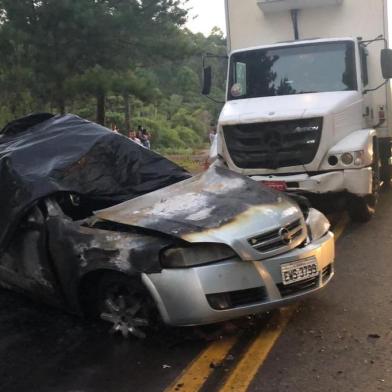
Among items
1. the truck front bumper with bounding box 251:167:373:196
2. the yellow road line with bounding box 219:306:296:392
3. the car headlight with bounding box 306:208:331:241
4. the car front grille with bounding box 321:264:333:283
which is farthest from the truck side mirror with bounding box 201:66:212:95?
the yellow road line with bounding box 219:306:296:392

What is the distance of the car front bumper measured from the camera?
3871 millimetres

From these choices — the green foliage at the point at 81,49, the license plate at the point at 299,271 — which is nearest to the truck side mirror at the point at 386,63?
the license plate at the point at 299,271

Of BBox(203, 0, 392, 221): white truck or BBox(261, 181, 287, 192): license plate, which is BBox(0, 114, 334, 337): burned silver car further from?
BBox(203, 0, 392, 221): white truck

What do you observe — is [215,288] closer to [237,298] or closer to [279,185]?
[237,298]

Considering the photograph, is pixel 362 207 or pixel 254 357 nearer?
pixel 254 357

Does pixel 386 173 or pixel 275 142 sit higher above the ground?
pixel 275 142

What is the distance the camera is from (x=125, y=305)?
4254mm

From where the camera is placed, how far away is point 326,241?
179 inches

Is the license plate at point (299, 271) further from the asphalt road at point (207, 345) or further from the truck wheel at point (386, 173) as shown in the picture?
the truck wheel at point (386, 173)

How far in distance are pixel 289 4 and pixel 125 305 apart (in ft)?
20.9

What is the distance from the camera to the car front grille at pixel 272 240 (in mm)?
3999

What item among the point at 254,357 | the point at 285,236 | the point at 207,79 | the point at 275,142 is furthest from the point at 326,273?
the point at 207,79

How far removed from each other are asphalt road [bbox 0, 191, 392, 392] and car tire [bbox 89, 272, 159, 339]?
0.10 m

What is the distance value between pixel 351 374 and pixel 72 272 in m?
2.04
